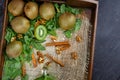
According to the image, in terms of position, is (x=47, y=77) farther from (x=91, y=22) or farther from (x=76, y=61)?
(x=91, y=22)

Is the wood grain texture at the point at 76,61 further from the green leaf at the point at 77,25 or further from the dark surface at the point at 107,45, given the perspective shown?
the dark surface at the point at 107,45

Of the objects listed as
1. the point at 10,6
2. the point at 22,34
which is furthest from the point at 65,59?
the point at 10,6

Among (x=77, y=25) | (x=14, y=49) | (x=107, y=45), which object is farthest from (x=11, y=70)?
(x=107, y=45)

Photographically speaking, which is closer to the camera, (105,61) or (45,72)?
(45,72)

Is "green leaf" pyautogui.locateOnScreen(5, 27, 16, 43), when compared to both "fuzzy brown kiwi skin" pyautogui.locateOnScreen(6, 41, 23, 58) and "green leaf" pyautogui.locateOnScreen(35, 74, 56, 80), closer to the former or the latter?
"fuzzy brown kiwi skin" pyautogui.locateOnScreen(6, 41, 23, 58)

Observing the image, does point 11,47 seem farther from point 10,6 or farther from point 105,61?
point 105,61

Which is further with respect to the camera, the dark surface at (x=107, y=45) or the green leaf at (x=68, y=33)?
the dark surface at (x=107, y=45)

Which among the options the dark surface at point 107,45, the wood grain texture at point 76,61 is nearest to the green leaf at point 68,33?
the wood grain texture at point 76,61
